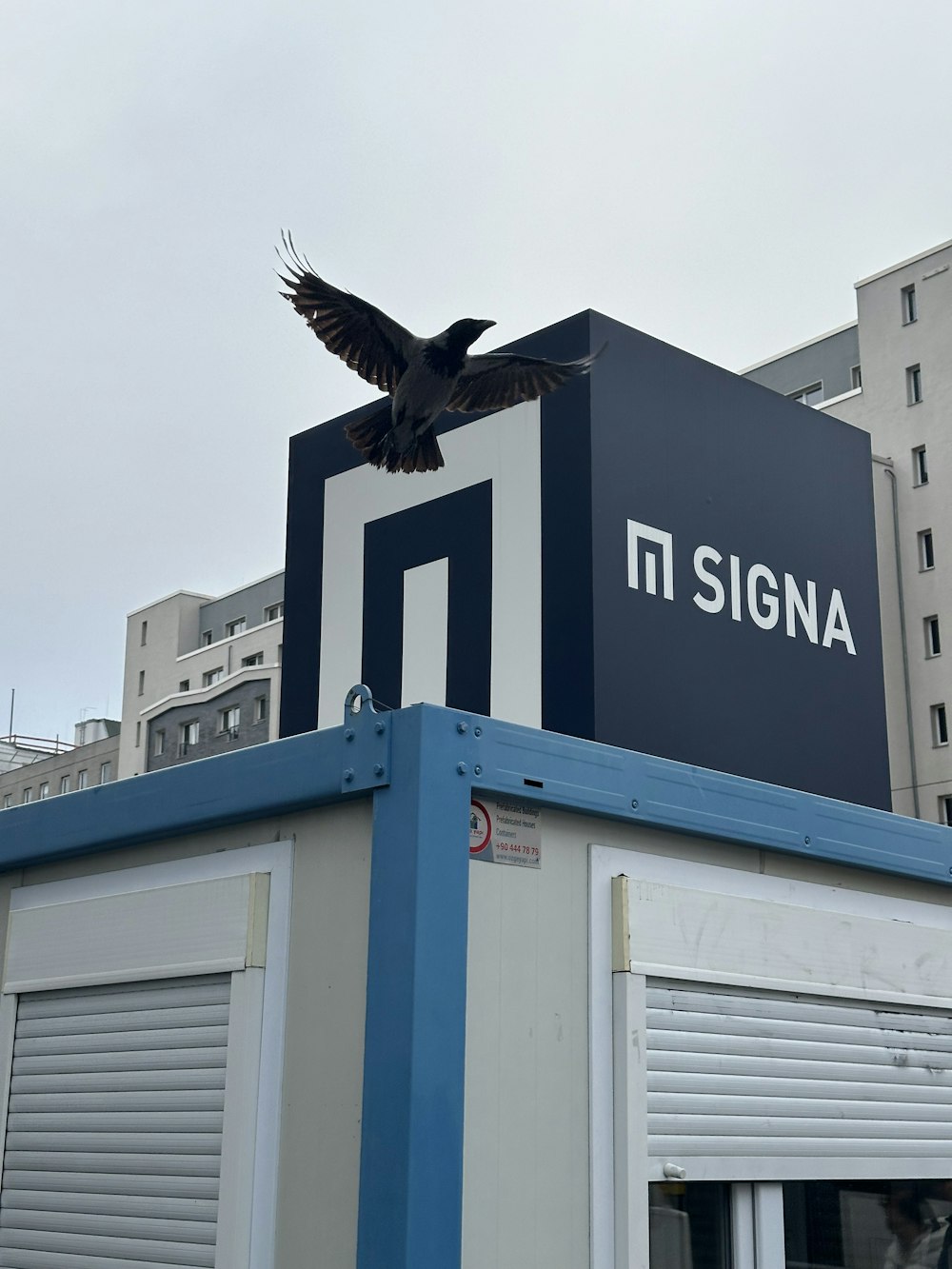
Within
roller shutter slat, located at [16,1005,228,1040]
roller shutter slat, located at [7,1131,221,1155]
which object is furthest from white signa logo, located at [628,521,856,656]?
roller shutter slat, located at [7,1131,221,1155]

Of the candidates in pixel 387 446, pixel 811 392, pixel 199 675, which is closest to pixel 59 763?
pixel 199 675

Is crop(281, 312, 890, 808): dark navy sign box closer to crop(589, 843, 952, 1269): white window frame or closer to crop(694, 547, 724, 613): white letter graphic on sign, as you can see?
crop(694, 547, 724, 613): white letter graphic on sign

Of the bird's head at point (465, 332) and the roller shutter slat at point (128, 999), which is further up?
the bird's head at point (465, 332)

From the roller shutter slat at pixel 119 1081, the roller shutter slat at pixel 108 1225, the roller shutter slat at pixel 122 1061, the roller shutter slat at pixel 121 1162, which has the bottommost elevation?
the roller shutter slat at pixel 108 1225

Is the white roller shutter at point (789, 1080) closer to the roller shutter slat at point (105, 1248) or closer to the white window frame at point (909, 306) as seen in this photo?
the roller shutter slat at point (105, 1248)

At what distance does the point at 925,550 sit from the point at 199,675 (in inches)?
1335

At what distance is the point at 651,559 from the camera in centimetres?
739

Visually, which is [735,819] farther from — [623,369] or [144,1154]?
[623,369]

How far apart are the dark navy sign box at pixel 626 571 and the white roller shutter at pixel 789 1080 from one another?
7.57 ft

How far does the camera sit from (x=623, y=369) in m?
7.65

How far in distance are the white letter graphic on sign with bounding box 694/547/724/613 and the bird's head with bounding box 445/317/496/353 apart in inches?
60.9

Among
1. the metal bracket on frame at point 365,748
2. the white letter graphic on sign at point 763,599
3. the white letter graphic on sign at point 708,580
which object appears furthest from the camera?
the white letter graphic on sign at point 763,599

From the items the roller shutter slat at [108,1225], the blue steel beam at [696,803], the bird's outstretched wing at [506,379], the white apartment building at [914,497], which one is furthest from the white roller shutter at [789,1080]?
the white apartment building at [914,497]

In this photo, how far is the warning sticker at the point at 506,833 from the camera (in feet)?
12.9
